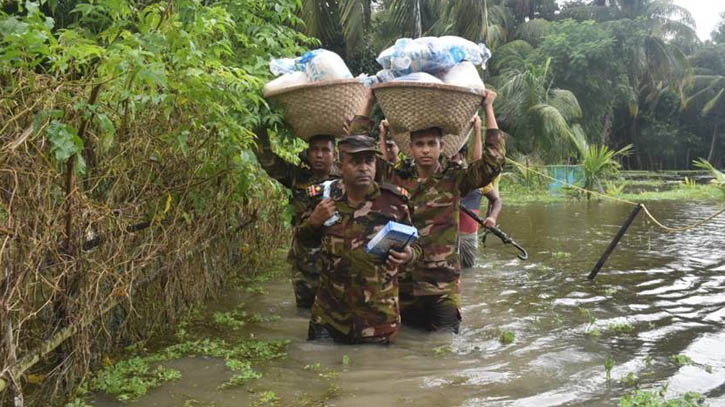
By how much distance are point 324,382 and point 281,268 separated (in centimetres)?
413

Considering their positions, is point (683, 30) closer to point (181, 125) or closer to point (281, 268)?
point (281, 268)

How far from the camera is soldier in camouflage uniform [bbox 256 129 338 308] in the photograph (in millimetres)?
5195

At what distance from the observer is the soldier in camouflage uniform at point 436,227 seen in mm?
4629

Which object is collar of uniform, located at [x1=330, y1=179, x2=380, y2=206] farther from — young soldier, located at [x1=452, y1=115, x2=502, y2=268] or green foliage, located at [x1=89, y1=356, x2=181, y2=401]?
young soldier, located at [x1=452, y1=115, x2=502, y2=268]

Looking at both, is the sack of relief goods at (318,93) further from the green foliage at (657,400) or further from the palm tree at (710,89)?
the palm tree at (710,89)

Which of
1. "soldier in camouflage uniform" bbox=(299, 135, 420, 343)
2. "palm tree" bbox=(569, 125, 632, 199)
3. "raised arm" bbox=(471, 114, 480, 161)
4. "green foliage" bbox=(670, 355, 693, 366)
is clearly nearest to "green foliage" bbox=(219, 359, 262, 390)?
"soldier in camouflage uniform" bbox=(299, 135, 420, 343)

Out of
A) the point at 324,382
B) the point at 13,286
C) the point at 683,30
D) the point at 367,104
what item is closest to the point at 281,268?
the point at 367,104

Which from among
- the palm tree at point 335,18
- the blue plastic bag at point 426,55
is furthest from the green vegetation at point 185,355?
the palm tree at point 335,18

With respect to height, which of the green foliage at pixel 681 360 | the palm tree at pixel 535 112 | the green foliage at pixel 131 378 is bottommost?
the green foliage at pixel 681 360

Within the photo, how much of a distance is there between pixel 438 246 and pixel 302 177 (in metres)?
1.31

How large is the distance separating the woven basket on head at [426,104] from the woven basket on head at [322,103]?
264 millimetres

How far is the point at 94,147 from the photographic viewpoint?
3641 mm

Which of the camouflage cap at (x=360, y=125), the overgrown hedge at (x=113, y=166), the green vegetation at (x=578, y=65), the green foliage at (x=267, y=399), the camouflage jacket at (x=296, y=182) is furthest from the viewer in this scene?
the green vegetation at (x=578, y=65)

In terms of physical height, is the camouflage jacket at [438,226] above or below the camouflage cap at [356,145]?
below
